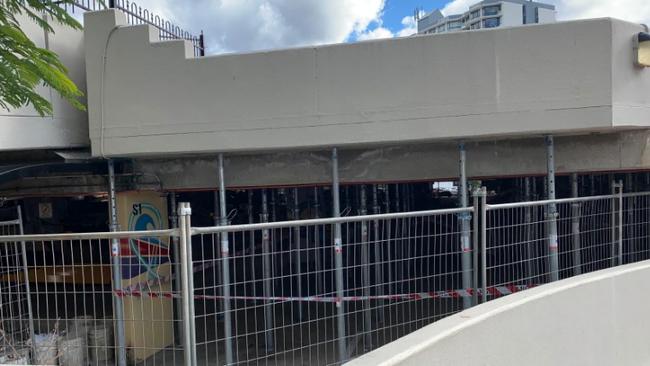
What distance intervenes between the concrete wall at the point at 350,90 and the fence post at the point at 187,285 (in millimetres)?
3435

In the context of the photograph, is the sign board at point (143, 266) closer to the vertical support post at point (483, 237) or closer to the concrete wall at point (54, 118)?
the concrete wall at point (54, 118)

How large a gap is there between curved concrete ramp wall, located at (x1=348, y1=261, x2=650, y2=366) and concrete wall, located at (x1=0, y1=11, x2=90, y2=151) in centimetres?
534

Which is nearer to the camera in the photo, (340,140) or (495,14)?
(340,140)

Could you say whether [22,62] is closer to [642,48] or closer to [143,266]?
[143,266]

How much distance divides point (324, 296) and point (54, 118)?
13.9 feet

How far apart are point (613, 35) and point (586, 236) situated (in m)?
2.78

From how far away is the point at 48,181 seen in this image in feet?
22.6

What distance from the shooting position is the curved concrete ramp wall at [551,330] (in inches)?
103

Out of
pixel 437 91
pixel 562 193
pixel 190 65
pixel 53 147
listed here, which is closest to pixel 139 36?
pixel 190 65

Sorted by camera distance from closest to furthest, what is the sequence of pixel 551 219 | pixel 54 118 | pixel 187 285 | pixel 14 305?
pixel 187 285, pixel 551 219, pixel 54 118, pixel 14 305

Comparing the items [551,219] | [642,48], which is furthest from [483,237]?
[642,48]

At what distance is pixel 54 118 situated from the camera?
241 inches

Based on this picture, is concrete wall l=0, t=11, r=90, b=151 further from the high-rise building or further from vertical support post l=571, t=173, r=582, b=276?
the high-rise building

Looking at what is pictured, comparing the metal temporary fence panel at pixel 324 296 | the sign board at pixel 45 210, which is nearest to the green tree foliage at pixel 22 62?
the metal temporary fence panel at pixel 324 296
